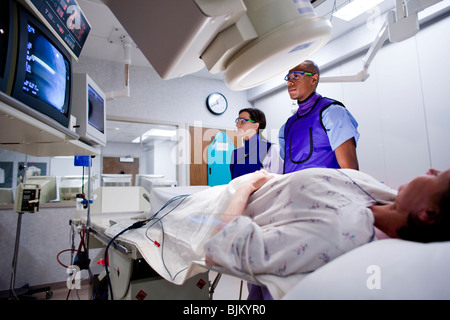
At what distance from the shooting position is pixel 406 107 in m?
2.56

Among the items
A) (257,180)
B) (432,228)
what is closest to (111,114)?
(257,180)

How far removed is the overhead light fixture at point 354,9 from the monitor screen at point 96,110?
2.47 metres

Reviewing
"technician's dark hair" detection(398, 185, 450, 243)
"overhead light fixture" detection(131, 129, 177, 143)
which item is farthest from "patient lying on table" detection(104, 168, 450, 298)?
"overhead light fixture" detection(131, 129, 177, 143)

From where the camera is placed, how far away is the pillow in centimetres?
52

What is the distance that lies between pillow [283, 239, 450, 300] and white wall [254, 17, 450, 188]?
1745mm

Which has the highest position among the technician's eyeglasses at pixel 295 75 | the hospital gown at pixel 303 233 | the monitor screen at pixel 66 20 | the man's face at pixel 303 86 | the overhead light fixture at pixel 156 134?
the overhead light fixture at pixel 156 134

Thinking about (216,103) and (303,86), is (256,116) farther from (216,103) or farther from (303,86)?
(216,103)

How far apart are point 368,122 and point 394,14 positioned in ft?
6.11

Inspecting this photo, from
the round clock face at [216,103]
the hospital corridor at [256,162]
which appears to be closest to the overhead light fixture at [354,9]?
the hospital corridor at [256,162]

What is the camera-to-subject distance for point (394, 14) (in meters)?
1.24

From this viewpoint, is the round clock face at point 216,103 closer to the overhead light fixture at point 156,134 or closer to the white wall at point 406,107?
the white wall at point 406,107

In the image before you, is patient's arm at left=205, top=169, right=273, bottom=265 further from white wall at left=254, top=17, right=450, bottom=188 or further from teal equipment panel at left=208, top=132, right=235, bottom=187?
teal equipment panel at left=208, top=132, right=235, bottom=187

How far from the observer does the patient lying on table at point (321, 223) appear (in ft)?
2.05
